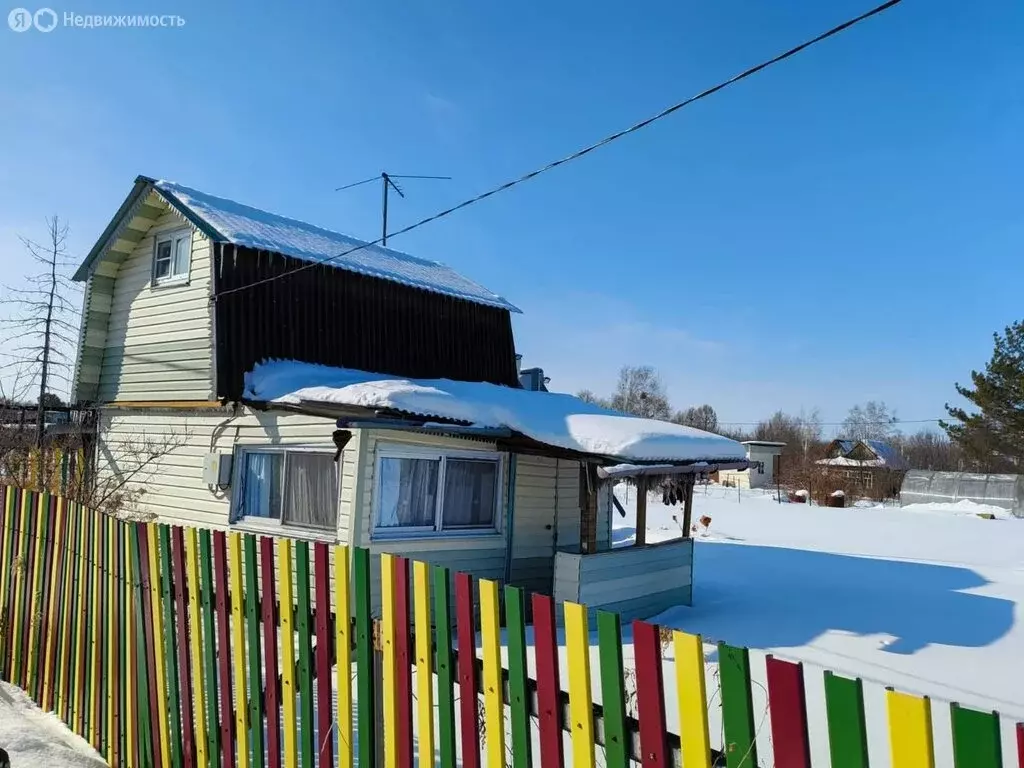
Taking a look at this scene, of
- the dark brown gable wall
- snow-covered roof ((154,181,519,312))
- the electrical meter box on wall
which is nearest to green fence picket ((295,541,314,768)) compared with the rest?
snow-covered roof ((154,181,519,312))

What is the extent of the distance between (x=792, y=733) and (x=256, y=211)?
1313 centimetres

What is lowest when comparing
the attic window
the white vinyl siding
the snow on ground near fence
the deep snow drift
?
the deep snow drift

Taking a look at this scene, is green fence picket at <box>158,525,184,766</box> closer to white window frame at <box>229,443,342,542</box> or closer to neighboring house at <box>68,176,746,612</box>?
neighboring house at <box>68,176,746,612</box>

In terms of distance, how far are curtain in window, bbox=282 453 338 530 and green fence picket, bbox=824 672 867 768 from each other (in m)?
7.70

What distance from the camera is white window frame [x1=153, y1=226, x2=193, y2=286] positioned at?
36.3ft

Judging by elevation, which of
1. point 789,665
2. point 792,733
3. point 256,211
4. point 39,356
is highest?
point 256,211

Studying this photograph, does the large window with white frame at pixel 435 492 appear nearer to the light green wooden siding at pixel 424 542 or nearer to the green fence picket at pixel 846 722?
the light green wooden siding at pixel 424 542

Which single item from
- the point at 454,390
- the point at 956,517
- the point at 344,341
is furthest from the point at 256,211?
the point at 956,517

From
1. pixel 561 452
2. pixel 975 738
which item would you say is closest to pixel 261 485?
pixel 561 452

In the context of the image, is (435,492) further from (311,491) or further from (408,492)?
(311,491)

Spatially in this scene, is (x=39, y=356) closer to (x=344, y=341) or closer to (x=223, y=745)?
(x=344, y=341)

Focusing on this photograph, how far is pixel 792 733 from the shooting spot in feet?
5.56

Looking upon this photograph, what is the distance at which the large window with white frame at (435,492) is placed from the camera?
28.1ft

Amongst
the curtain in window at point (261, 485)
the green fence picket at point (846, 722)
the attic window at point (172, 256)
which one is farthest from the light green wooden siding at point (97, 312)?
the green fence picket at point (846, 722)
